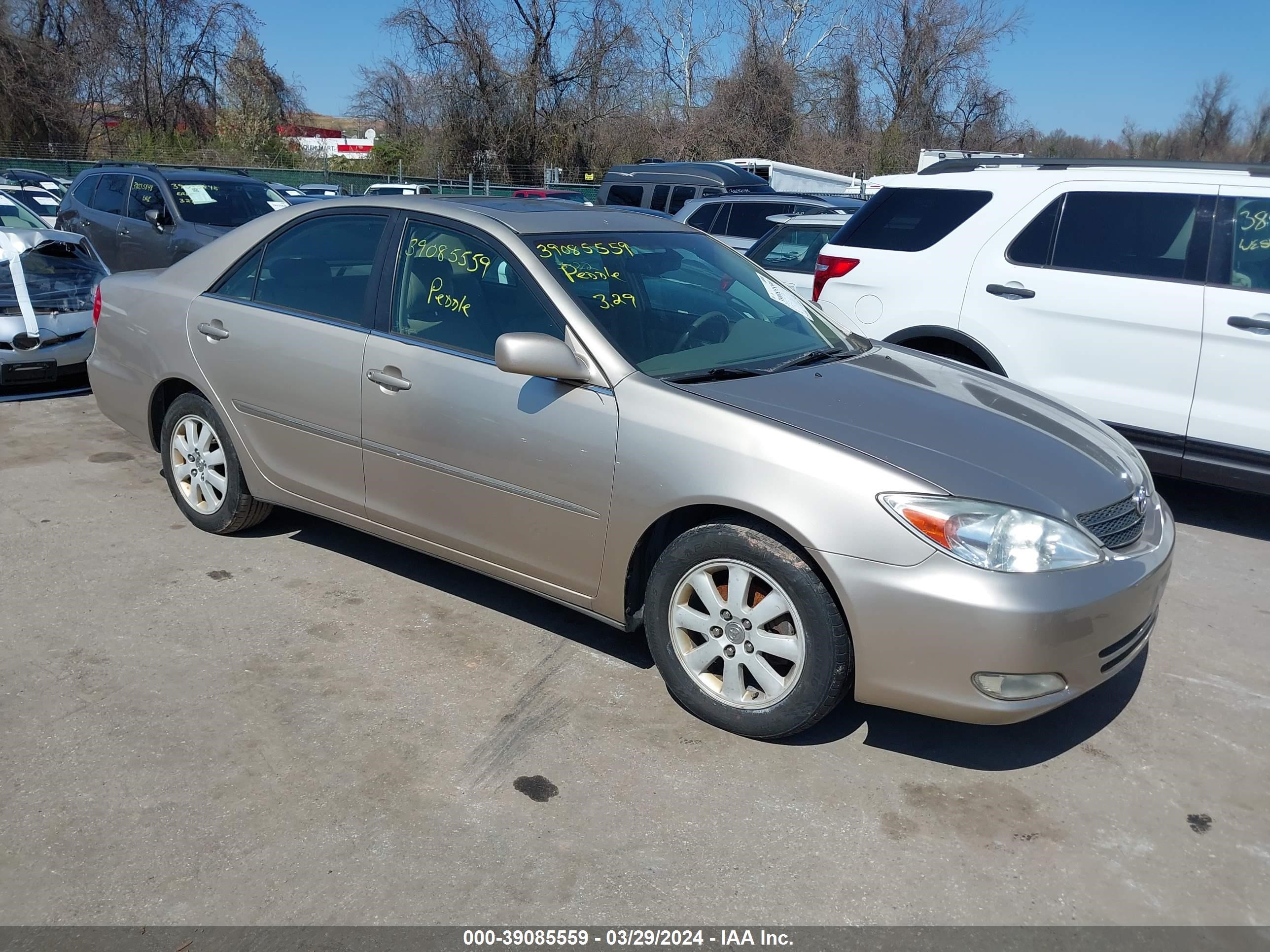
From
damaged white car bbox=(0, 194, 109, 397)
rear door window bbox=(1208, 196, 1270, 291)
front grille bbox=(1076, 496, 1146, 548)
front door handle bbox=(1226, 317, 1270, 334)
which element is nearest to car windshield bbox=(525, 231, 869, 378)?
front grille bbox=(1076, 496, 1146, 548)

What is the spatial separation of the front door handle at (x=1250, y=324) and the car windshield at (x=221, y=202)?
9.59 metres

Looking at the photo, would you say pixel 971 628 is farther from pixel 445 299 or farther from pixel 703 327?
pixel 445 299

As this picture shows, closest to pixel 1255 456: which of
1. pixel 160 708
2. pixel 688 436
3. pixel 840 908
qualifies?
pixel 688 436

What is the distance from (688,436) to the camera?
346 centimetres

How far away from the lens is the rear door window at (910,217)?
634 cm

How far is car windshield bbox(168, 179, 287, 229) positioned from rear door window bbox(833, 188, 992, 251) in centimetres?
739

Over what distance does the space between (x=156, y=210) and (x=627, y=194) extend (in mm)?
7533

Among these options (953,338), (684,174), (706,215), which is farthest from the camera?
(684,174)

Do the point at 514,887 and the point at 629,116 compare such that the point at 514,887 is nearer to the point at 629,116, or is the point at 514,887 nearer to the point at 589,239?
the point at 589,239

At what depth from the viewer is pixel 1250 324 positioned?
535 centimetres

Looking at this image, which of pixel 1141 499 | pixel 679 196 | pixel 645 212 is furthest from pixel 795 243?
pixel 679 196

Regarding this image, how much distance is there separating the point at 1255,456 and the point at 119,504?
593 cm

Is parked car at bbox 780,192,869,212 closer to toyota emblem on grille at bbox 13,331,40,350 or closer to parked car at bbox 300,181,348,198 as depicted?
toyota emblem on grille at bbox 13,331,40,350

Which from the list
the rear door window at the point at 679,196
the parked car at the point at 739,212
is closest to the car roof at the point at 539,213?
the parked car at the point at 739,212
